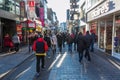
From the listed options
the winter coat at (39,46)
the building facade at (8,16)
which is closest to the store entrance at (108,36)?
the building facade at (8,16)

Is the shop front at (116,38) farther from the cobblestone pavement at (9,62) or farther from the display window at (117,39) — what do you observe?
the cobblestone pavement at (9,62)

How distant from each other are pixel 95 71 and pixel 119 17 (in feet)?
23.7

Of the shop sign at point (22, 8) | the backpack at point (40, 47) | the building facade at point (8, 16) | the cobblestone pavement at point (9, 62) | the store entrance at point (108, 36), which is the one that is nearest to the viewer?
the backpack at point (40, 47)

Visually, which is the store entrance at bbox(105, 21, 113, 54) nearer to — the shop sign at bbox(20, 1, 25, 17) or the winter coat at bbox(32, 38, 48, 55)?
the winter coat at bbox(32, 38, 48, 55)

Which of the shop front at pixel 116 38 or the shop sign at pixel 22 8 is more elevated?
the shop sign at pixel 22 8

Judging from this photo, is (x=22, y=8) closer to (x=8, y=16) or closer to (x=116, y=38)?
(x=8, y=16)

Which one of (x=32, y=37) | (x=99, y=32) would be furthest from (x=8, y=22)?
(x=99, y=32)

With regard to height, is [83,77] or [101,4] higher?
[101,4]

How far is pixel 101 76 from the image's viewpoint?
485 inches

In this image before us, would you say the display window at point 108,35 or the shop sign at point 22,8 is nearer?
the display window at point 108,35

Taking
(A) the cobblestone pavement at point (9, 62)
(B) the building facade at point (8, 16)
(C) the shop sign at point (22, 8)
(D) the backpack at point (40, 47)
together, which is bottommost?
(A) the cobblestone pavement at point (9, 62)

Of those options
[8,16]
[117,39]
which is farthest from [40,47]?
[8,16]

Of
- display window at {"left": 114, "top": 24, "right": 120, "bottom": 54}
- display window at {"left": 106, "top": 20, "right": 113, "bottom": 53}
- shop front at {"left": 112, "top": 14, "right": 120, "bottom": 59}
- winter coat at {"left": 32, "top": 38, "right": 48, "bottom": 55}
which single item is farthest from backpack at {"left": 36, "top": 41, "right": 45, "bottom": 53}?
display window at {"left": 106, "top": 20, "right": 113, "bottom": 53}

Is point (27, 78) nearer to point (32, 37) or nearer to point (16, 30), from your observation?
point (32, 37)
